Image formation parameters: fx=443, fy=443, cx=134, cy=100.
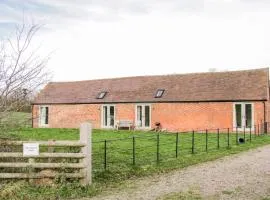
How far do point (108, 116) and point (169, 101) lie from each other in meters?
6.00

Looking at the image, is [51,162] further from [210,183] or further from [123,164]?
[210,183]

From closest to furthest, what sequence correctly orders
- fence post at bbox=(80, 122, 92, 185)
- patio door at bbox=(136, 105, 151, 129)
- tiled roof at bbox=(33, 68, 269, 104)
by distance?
1. fence post at bbox=(80, 122, 92, 185)
2. tiled roof at bbox=(33, 68, 269, 104)
3. patio door at bbox=(136, 105, 151, 129)

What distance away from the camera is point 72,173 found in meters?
10.3

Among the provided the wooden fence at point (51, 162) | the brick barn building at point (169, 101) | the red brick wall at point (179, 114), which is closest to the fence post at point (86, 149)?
the wooden fence at point (51, 162)

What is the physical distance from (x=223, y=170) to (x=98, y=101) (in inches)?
1001

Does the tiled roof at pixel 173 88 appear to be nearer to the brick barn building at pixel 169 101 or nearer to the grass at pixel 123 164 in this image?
the brick barn building at pixel 169 101

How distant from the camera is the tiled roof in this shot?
32.5 metres

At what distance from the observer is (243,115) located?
104ft

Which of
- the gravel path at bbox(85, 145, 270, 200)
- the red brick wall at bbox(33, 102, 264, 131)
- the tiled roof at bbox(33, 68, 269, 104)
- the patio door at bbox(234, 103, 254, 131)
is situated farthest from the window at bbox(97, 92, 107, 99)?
the gravel path at bbox(85, 145, 270, 200)

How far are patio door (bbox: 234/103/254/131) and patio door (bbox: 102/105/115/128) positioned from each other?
10723mm

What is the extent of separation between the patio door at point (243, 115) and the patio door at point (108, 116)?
35.2 feet

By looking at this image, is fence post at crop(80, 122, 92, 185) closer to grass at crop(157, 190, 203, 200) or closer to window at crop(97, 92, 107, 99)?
grass at crop(157, 190, 203, 200)

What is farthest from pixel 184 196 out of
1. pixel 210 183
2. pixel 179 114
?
pixel 179 114

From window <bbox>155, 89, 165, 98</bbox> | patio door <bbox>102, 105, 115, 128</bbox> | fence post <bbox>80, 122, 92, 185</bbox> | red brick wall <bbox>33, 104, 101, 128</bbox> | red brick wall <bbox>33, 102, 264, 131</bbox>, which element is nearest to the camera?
fence post <bbox>80, 122, 92, 185</bbox>
